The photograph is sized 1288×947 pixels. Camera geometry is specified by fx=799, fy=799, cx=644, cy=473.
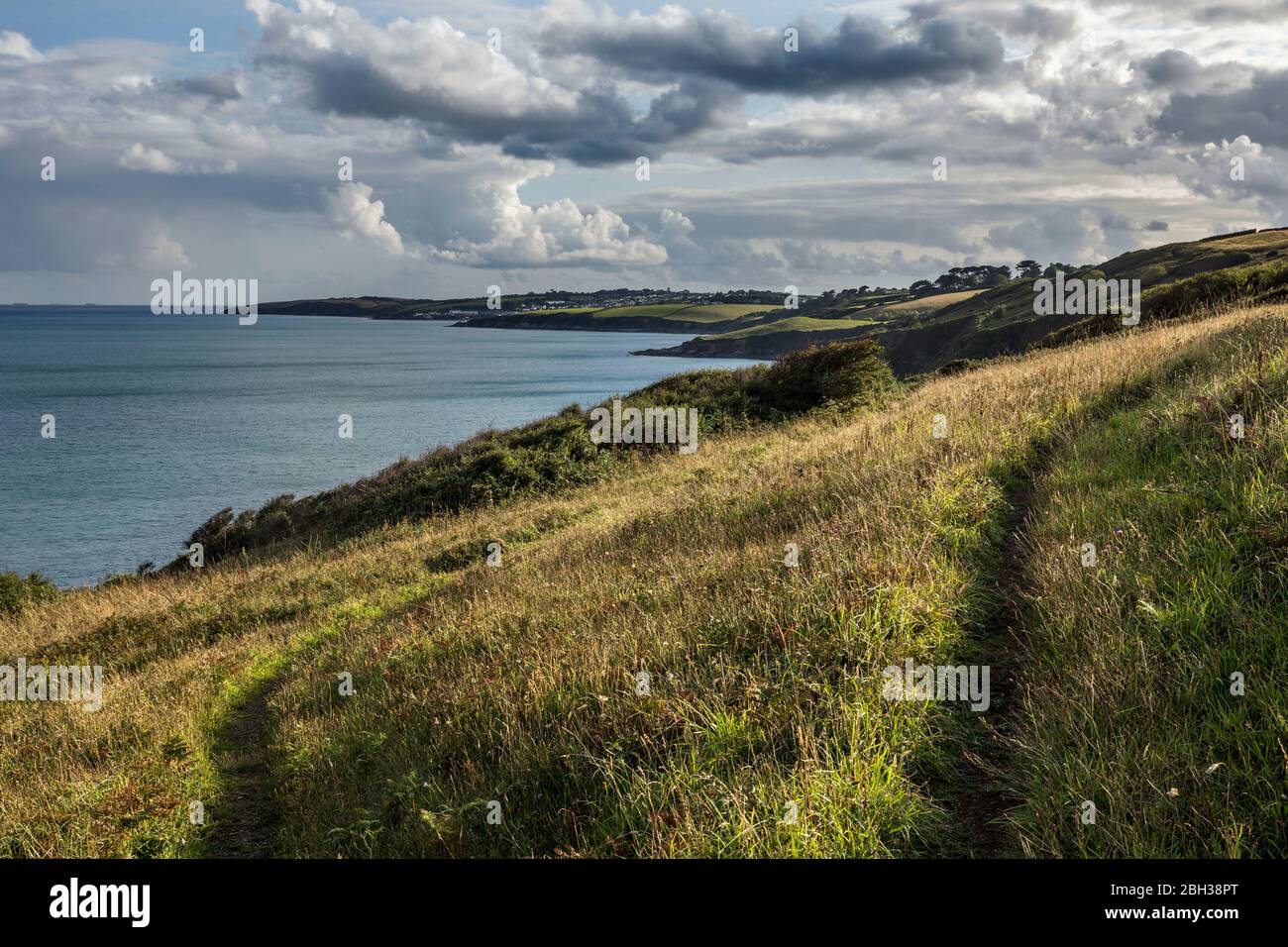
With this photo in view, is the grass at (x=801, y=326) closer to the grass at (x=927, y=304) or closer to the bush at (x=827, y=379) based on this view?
the grass at (x=927, y=304)

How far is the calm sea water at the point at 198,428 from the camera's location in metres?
41.0

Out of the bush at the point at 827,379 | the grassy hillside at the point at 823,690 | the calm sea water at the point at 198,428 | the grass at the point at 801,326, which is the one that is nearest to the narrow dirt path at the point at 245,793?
the grassy hillside at the point at 823,690

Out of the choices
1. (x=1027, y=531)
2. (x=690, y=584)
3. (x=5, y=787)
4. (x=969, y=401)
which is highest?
(x=969, y=401)

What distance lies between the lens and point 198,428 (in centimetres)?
7406

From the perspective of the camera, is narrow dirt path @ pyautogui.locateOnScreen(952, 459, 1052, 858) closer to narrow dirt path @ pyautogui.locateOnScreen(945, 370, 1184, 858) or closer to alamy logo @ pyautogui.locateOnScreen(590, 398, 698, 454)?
narrow dirt path @ pyautogui.locateOnScreen(945, 370, 1184, 858)

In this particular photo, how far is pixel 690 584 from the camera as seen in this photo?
8.30 meters
